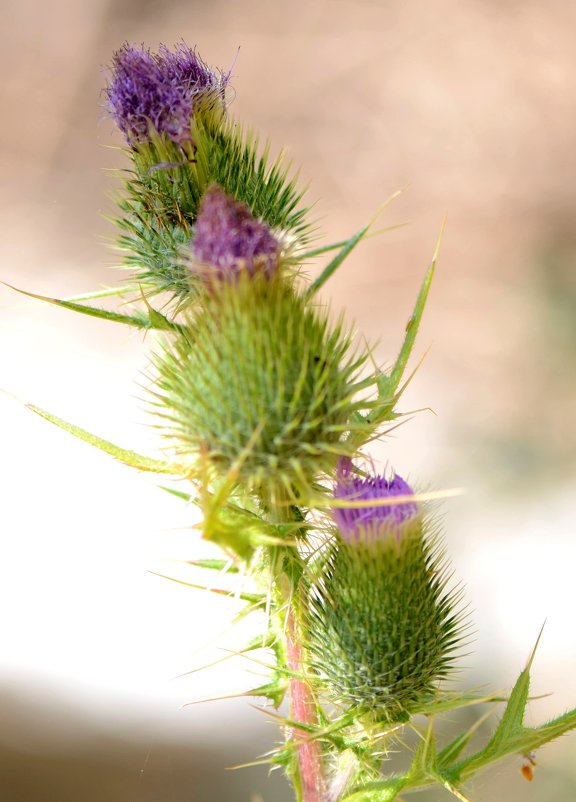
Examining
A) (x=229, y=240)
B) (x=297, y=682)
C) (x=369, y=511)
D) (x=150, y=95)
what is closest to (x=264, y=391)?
(x=229, y=240)

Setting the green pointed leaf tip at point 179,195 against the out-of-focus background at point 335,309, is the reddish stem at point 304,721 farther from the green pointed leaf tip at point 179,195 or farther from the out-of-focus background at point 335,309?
the out-of-focus background at point 335,309

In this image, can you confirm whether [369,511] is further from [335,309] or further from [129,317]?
[335,309]

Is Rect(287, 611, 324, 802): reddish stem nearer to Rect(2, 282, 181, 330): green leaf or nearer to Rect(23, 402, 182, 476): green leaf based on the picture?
Rect(23, 402, 182, 476): green leaf

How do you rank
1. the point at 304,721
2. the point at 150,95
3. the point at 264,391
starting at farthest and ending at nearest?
the point at 150,95 → the point at 304,721 → the point at 264,391

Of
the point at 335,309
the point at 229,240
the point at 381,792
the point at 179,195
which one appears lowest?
the point at 381,792

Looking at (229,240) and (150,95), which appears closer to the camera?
(229,240)
